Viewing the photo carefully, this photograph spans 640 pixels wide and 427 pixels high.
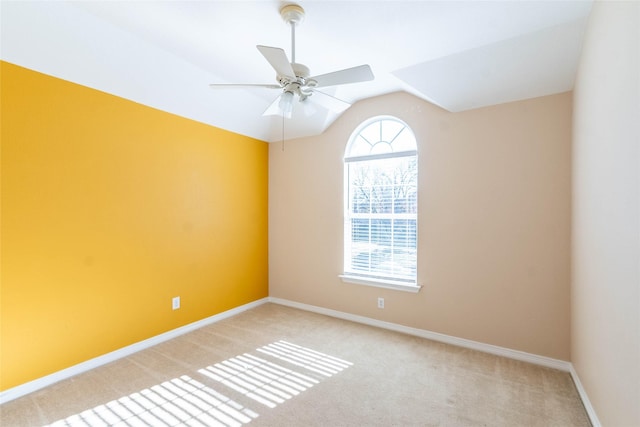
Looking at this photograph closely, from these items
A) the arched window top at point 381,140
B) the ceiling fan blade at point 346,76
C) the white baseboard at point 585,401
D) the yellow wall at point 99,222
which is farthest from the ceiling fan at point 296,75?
the white baseboard at point 585,401

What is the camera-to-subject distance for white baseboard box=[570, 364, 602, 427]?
5.81 feet

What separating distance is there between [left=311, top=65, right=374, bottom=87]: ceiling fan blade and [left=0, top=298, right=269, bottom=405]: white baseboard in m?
2.85

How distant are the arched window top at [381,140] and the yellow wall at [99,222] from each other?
1586 millimetres

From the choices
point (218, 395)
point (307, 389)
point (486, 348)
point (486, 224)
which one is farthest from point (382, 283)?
point (218, 395)

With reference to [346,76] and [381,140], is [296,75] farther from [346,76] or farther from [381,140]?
[381,140]

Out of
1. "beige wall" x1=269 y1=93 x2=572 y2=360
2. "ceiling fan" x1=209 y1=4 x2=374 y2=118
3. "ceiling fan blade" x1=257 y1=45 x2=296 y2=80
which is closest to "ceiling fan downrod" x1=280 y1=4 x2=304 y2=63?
"ceiling fan" x1=209 y1=4 x2=374 y2=118

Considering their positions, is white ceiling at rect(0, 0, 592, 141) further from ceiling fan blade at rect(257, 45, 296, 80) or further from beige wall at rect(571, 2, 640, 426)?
ceiling fan blade at rect(257, 45, 296, 80)

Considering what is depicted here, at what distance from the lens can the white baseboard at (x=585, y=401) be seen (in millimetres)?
1770

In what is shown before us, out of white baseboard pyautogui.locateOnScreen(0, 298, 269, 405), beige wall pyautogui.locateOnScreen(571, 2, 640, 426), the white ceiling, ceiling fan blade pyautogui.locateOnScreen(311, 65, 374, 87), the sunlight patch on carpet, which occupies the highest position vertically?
the white ceiling

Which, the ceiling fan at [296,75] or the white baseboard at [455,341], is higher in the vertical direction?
the ceiling fan at [296,75]

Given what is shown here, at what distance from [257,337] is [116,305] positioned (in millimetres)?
1358

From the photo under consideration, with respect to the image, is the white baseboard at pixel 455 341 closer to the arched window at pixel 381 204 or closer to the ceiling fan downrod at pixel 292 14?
the arched window at pixel 381 204

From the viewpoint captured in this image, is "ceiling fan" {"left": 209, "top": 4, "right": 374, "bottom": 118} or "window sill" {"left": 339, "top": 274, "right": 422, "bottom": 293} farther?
"window sill" {"left": 339, "top": 274, "right": 422, "bottom": 293}

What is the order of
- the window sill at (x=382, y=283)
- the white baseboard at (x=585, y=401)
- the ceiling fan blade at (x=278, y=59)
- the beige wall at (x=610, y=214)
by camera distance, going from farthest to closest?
the window sill at (x=382, y=283)
the white baseboard at (x=585, y=401)
the ceiling fan blade at (x=278, y=59)
the beige wall at (x=610, y=214)
